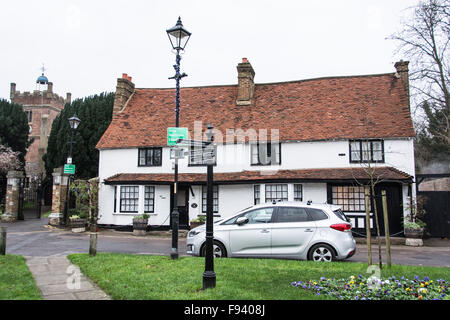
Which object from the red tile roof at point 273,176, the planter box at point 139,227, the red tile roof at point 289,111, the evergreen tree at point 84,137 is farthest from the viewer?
the evergreen tree at point 84,137

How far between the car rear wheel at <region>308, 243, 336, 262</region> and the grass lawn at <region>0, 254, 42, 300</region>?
22.5ft

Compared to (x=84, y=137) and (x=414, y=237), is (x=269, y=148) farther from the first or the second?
(x=84, y=137)

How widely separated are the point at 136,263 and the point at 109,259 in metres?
0.97

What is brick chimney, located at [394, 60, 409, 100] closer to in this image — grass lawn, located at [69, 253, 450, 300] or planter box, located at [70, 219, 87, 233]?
grass lawn, located at [69, 253, 450, 300]

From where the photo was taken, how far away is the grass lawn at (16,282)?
21.1 feet

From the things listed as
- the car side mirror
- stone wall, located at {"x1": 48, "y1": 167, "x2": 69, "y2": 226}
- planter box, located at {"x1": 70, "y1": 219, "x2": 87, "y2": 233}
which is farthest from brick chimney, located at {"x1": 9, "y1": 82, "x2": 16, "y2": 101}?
the car side mirror

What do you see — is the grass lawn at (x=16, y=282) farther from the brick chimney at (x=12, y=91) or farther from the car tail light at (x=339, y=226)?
the brick chimney at (x=12, y=91)

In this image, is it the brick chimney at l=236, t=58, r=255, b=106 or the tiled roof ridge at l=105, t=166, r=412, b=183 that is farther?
the brick chimney at l=236, t=58, r=255, b=106

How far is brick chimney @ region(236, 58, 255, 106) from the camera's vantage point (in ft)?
72.8

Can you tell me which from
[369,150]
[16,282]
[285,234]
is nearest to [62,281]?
[16,282]

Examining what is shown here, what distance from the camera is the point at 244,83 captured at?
880 inches

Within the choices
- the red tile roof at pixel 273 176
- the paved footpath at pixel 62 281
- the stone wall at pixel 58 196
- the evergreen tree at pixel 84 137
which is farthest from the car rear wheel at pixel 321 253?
the evergreen tree at pixel 84 137

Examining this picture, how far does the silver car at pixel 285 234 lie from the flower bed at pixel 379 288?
238cm

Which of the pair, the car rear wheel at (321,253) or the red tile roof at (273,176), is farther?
the red tile roof at (273,176)
